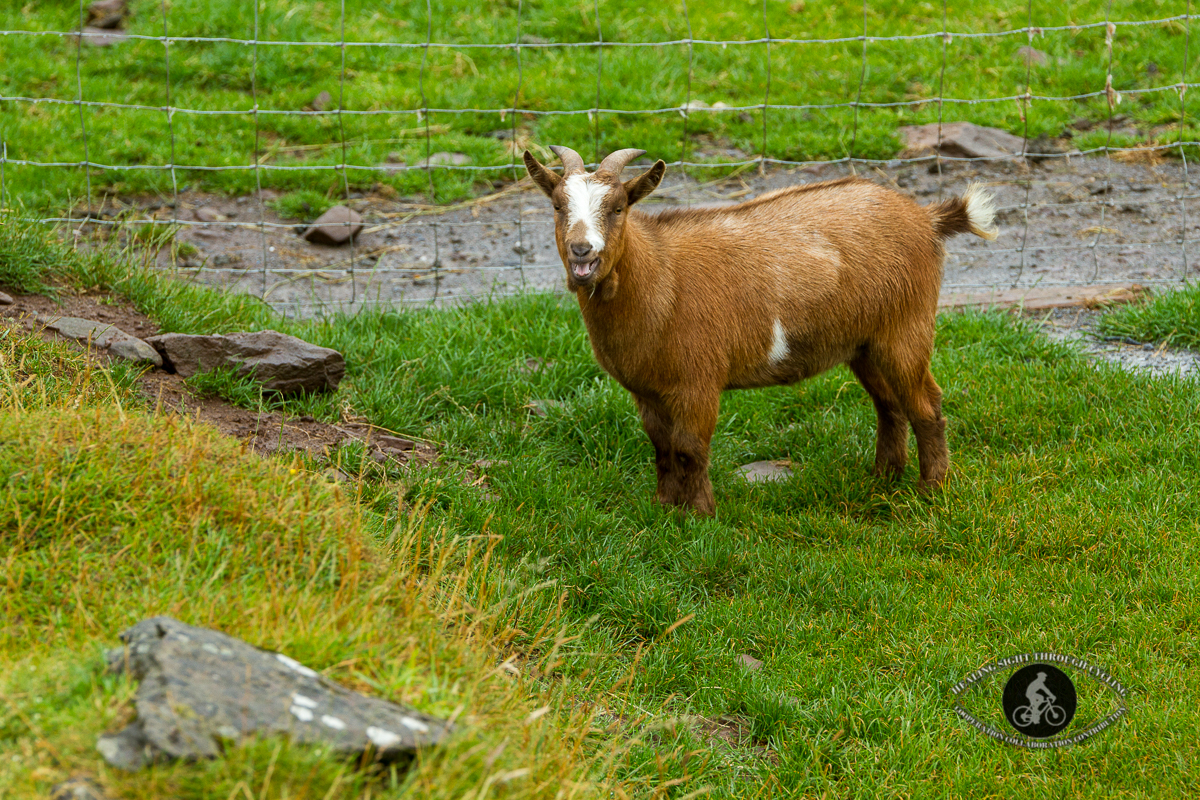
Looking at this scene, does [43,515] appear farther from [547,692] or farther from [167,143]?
[167,143]

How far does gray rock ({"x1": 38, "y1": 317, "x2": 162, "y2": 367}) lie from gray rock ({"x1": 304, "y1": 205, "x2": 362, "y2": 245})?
2653 millimetres

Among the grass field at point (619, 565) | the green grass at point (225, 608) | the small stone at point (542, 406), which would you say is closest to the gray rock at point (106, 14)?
the grass field at point (619, 565)

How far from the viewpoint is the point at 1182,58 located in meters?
8.95

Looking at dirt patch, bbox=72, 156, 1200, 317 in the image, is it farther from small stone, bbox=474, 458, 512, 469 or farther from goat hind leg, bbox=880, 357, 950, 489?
goat hind leg, bbox=880, 357, 950, 489

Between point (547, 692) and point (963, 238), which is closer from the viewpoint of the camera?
point (547, 692)

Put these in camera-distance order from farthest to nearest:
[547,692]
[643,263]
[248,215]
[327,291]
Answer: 1. [248,215]
2. [327,291]
3. [643,263]
4. [547,692]

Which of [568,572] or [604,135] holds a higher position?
[604,135]

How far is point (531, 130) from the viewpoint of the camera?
8.59m

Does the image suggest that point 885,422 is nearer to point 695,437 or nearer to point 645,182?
point 695,437

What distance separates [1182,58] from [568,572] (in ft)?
24.4

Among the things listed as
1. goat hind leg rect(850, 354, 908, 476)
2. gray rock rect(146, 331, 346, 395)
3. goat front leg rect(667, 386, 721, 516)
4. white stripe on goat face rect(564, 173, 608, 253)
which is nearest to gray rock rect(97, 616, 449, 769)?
white stripe on goat face rect(564, 173, 608, 253)

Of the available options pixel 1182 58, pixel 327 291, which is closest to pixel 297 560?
pixel 327 291

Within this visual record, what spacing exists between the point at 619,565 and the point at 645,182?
1.60m

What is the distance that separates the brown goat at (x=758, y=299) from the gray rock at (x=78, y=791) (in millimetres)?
2756
